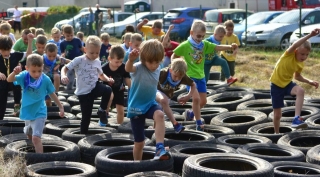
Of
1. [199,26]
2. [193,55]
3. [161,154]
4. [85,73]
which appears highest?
[199,26]

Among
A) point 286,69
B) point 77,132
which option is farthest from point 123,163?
point 286,69

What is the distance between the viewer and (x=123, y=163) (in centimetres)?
723

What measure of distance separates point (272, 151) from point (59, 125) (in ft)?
12.6

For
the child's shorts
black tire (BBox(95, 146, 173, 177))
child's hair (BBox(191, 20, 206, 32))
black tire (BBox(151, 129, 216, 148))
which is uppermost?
child's hair (BBox(191, 20, 206, 32))

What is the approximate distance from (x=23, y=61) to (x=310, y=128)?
548cm

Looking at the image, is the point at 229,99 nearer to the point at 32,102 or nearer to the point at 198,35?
the point at 198,35

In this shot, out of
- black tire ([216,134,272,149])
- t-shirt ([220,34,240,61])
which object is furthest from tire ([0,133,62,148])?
t-shirt ([220,34,240,61])

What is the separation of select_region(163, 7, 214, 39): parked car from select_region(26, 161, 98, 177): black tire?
20.0m

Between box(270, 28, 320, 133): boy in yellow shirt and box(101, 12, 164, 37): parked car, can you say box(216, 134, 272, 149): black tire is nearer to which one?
box(270, 28, 320, 133): boy in yellow shirt

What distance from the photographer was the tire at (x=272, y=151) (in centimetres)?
795

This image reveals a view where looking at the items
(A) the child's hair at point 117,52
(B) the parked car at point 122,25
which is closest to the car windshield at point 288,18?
(B) the parked car at point 122,25

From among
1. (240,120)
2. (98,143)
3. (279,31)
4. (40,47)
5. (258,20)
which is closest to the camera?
(98,143)

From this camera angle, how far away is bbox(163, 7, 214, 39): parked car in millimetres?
27766

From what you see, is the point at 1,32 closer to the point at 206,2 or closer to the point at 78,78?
the point at 78,78
